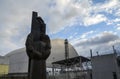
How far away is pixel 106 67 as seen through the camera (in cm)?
2919

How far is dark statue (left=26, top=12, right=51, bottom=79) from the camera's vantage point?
8.27 meters

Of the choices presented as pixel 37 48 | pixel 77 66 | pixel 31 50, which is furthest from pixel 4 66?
pixel 31 50

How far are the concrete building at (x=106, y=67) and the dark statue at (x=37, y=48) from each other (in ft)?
70.4

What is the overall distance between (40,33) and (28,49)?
47.6 inches

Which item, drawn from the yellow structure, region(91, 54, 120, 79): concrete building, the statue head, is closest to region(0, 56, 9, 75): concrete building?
the yellow structure

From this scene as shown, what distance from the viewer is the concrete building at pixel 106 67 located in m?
28.1

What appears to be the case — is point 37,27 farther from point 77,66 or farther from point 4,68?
point 4,68

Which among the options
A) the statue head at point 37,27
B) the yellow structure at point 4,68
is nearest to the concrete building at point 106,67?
the statue head at point 37,27

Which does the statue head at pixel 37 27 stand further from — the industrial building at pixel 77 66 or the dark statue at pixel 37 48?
A: the industrial building at pixel 77 66

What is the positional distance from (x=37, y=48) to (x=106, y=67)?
2278 cm

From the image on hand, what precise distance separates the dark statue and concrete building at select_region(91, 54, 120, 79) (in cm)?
2145

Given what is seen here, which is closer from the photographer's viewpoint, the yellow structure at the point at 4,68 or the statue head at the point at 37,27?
the statue head at the point at 37,27

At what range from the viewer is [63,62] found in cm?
4412

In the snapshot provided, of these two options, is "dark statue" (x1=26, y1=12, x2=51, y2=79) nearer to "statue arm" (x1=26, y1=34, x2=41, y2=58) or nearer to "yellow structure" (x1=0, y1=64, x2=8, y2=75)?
"statue arm" (x1=26, y1=34, x2=41, y2=58)
